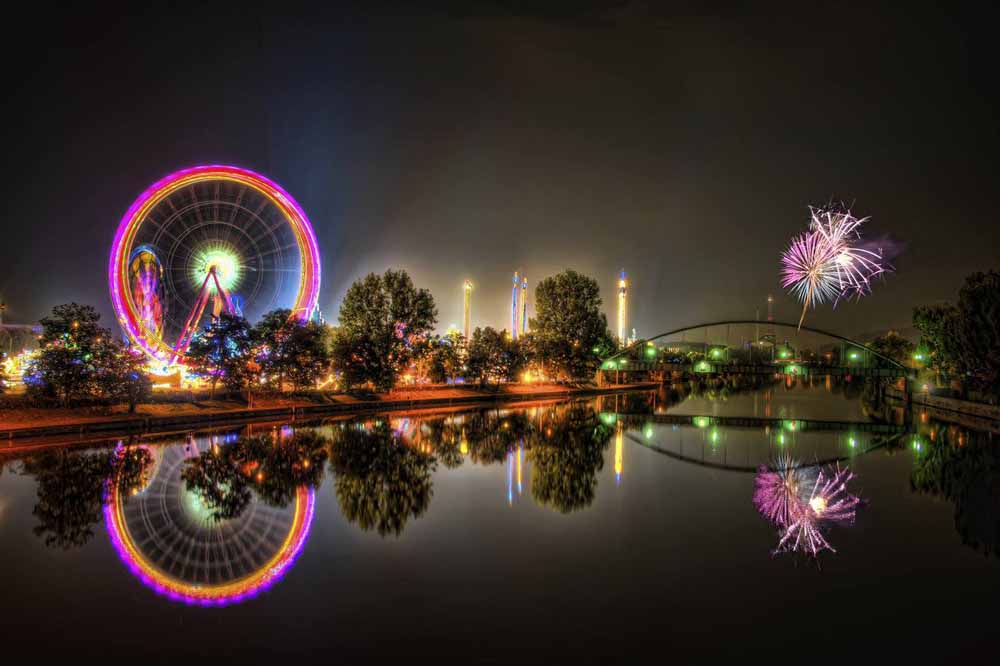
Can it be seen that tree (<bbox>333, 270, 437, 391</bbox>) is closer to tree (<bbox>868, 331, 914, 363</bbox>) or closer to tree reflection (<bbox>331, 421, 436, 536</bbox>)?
tree reflection (<bbox>331, 421, 436, 536</bbox>)

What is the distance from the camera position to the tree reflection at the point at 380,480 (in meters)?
19.7

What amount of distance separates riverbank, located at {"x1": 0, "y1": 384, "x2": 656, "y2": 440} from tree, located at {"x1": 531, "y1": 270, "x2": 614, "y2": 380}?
16.8 meters

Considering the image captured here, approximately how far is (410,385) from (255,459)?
36665mm

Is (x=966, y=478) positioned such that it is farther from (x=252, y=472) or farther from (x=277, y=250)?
(x=277, y=250)

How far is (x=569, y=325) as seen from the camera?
286ft

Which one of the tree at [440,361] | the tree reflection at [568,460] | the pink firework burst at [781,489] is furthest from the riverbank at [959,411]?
the tree at [440,361]

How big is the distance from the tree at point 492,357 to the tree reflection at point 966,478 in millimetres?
40835

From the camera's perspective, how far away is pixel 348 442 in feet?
109

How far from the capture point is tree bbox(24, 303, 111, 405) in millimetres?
33344

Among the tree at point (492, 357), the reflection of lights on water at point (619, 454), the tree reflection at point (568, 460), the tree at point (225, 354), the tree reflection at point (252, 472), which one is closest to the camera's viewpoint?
the tree reflection at point (252, 472)

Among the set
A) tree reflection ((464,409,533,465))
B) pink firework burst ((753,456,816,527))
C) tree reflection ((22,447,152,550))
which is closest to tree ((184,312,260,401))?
tree reflection ((22,447,152,550))

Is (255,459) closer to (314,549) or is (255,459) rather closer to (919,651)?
(314,549)

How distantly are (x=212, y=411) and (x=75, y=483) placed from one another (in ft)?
59.2

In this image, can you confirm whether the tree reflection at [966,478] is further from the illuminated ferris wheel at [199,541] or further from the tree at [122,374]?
the tree at [122,374]
